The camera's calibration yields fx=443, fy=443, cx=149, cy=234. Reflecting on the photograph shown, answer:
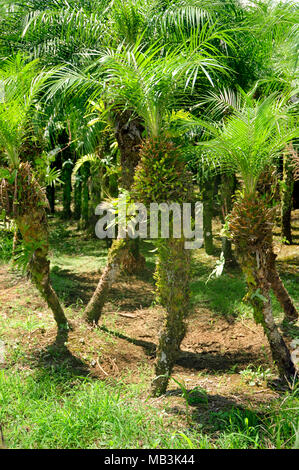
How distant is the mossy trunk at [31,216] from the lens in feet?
16.7

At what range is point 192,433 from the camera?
11.8 feet

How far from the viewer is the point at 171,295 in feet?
15.2

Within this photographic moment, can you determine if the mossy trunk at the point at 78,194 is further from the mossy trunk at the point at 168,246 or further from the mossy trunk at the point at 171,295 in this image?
the mossy trunk at the point at 171,295

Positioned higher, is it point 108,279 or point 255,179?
point 255,179

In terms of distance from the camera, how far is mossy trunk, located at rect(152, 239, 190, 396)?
4621mm

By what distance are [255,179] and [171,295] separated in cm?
148

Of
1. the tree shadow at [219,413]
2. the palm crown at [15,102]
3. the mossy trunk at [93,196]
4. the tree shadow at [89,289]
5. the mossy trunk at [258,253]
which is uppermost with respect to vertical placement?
the palm crown at [15,102]

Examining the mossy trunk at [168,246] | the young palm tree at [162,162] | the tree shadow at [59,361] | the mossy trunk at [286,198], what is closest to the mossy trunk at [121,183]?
the tree shadow at [59,361]

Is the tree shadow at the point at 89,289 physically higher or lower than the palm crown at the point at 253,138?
lower

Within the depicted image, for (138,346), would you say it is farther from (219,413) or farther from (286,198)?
(286,198)

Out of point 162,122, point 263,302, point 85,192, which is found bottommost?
point 263,302

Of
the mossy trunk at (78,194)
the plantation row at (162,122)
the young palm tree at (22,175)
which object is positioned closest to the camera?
the plantation row at (162,122)

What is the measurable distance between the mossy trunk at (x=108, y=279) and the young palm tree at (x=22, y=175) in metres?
1.08

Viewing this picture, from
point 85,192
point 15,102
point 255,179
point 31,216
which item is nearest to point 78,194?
point 85,192
